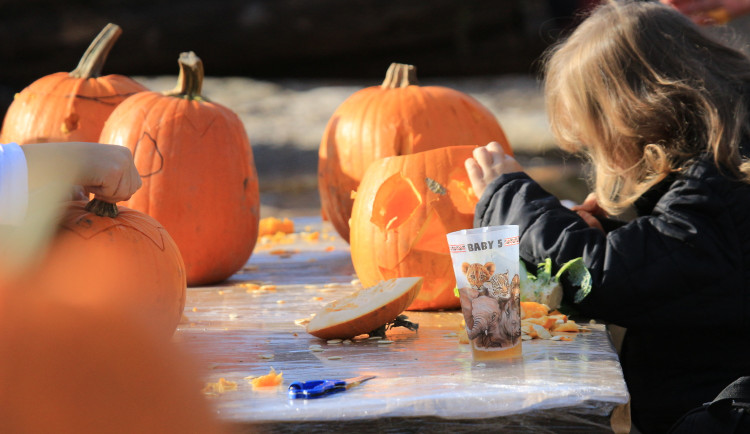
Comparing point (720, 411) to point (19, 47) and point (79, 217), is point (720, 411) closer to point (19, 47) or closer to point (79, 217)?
point (79, 217)

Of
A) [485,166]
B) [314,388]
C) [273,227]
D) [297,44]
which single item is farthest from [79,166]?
[297,44]

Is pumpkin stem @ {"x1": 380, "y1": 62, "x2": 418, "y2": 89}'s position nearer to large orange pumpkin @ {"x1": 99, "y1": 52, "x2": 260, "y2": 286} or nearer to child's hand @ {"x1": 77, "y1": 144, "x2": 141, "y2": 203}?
large orange pumpkin @ {"x1": 99, "y1": 52, "x2": 260, "y2": 286}

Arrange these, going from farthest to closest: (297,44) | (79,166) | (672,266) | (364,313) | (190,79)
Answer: (297,44) < (190,79) < (672,266) < (364,313) < (79,166)

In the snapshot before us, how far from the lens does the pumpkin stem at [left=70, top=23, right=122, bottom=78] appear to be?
2316 mm

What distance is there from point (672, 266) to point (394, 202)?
61cm

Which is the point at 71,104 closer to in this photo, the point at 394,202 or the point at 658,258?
the point at 394,202

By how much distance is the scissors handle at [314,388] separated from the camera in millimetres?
1085

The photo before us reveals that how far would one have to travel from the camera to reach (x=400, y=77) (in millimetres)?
2455

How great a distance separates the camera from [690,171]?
1.69 metres

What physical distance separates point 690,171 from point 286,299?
0.92 metres

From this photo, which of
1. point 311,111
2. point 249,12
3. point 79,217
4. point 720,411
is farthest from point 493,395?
point 311,111

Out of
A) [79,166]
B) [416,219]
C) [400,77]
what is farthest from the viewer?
[400,77]

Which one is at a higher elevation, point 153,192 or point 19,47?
point 19,47

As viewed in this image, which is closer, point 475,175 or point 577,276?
point 577,276
